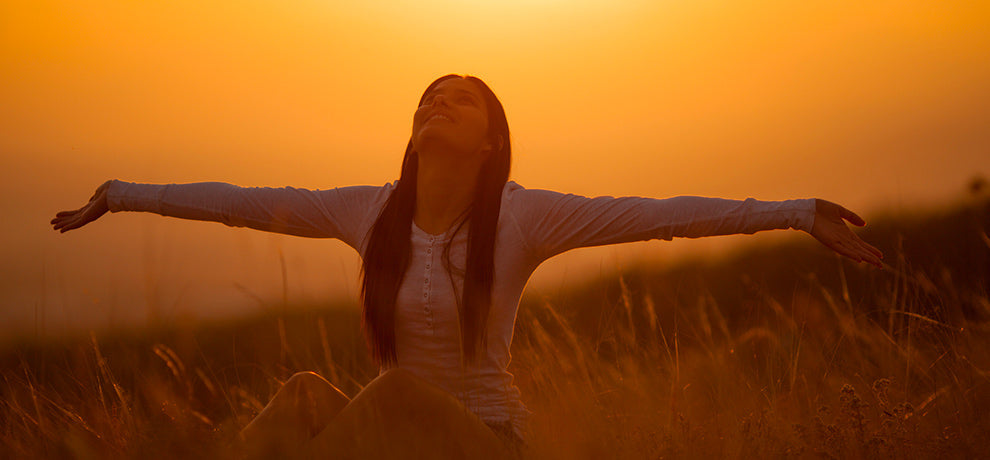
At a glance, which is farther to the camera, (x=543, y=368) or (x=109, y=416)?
(x=543, y=368)

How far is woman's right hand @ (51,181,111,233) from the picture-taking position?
338 centimetres

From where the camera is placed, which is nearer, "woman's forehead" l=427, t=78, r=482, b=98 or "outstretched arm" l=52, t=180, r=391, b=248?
"outstretched arm" l=52, t=180, r=391, b=248

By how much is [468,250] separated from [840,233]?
145 cm

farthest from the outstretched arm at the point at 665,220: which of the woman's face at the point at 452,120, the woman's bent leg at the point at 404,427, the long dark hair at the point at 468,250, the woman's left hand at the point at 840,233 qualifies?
the woman's bent leg at the point at 404,427

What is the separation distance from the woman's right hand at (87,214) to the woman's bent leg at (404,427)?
1593 mm

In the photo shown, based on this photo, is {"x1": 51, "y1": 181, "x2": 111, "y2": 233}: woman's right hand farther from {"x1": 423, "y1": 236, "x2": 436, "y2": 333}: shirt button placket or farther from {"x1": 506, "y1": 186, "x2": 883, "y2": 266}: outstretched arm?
{"x1": 506, "y1": 186, "x2": 883, "y2": 266}: outstretched arm

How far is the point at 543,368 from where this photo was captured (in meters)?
4.54

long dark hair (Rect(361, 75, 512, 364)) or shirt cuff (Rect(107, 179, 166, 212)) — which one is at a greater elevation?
shirt cuff (Rect(107, 179, 166, 212))

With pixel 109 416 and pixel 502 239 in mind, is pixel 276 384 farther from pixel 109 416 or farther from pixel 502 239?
pixel 502 239

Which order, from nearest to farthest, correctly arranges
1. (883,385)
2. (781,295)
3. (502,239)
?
(883,385)
(502,239)
(781,295)

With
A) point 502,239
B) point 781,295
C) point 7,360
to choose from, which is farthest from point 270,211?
point 781,295

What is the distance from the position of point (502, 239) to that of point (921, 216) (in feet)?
31.3

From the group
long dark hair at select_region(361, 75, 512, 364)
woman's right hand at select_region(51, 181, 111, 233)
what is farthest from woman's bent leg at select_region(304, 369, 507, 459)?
woman's right hand at select_region(51, 181, 111, 233)

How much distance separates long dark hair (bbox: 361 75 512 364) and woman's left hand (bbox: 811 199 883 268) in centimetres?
129
